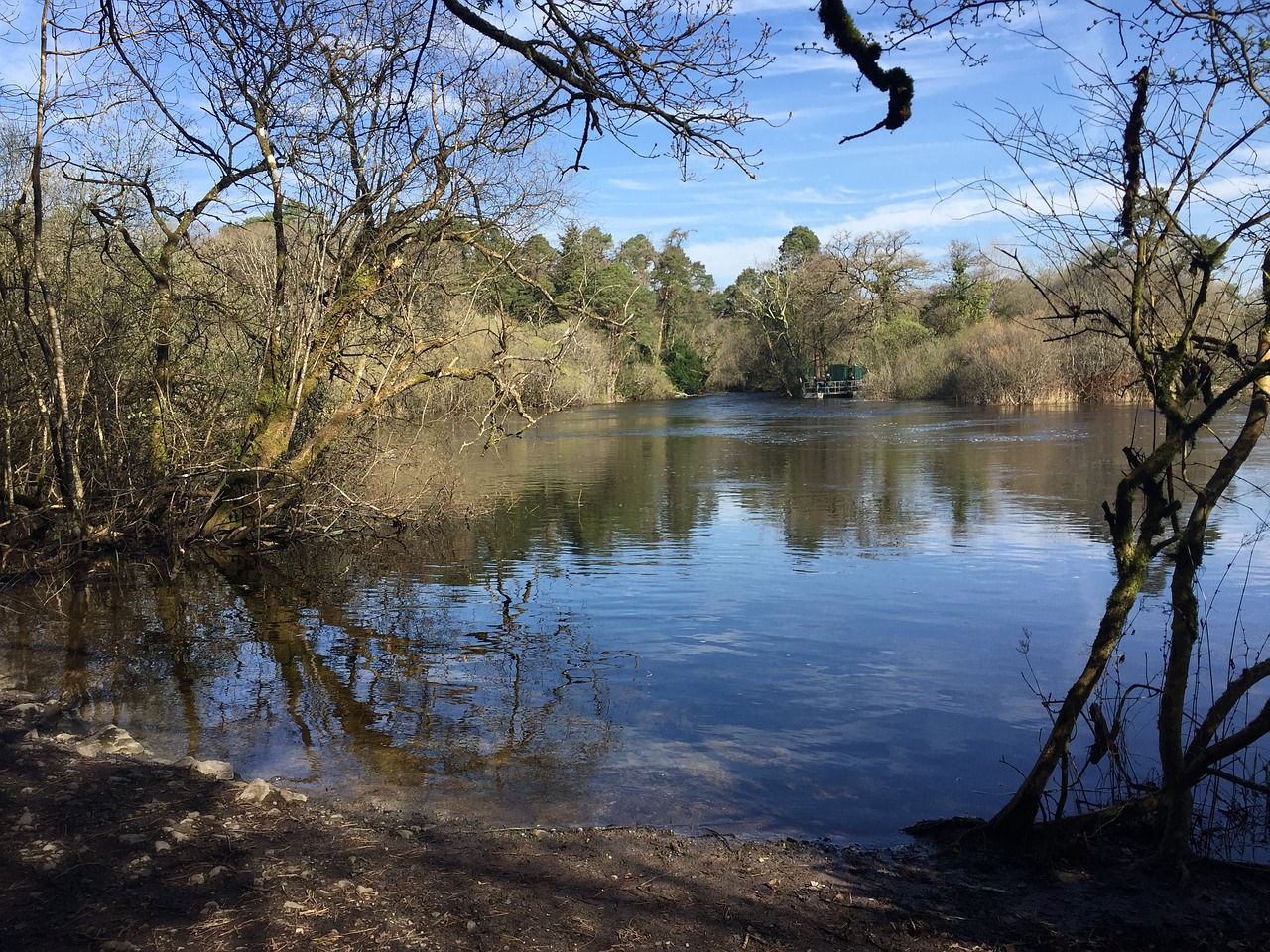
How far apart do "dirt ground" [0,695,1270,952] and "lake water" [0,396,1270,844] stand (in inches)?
→ 31.5

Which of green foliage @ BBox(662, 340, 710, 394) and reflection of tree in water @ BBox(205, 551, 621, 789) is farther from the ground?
green foliage @ BBox(662, 340, 710, 394)

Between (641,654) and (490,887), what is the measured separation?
510 cm

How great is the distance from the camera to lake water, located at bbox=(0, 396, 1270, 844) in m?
6.20

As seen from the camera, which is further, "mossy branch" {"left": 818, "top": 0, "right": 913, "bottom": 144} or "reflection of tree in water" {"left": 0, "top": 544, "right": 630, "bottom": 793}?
"reflection of tree in water" {"left": 0, "top": 544, "right": 630, "bottom": 793}

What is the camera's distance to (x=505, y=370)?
15547 mm

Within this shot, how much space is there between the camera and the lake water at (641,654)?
620 centimetres

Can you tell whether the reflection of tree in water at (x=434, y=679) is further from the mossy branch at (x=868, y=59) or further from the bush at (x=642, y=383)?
the bush at (x=642, y=383)

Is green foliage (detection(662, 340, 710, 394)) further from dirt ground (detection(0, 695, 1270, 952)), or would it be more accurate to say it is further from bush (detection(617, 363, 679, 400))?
dirt ground (detection(0, 695, 1270, 952))

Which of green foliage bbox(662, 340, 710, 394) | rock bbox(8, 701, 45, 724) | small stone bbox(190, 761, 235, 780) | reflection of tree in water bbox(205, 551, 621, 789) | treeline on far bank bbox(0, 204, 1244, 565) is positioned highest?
green foliage bbox(662, 340, 710, 394)

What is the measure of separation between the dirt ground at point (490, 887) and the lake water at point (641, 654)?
801 millimetres

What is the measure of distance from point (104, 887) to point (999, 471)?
21.6 m

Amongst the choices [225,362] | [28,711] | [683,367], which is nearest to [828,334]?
[683,367]

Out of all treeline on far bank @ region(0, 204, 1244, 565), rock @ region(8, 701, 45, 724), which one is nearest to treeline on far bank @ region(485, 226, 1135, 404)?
treeline on far bank @ region(0, 204, 1244, 565)

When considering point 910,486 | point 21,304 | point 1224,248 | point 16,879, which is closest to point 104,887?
Answer: point 16,879
